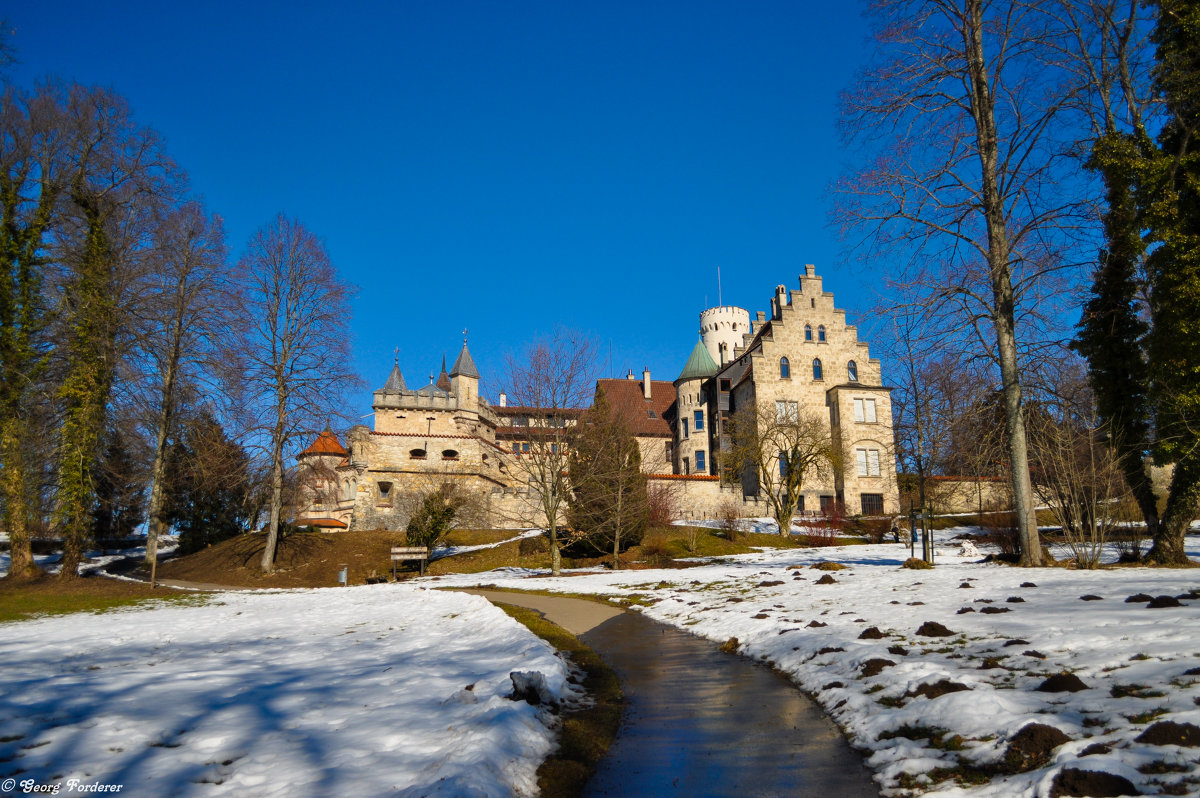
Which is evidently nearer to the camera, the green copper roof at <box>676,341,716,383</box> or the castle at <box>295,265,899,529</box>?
the castle at <box>295,265,899,529</box>

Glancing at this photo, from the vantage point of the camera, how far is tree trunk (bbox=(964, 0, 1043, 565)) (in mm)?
13562

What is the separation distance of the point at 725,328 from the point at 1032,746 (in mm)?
89417

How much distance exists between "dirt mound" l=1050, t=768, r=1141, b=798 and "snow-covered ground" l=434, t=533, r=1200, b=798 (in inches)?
2.0

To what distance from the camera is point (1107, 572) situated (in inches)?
444

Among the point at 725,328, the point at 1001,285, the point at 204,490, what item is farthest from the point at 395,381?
the point at 725,328

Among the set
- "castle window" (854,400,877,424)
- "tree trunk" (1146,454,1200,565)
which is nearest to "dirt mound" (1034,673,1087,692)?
"tree trunk" (1146,454,1200,565)

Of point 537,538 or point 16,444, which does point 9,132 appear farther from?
point 537,538

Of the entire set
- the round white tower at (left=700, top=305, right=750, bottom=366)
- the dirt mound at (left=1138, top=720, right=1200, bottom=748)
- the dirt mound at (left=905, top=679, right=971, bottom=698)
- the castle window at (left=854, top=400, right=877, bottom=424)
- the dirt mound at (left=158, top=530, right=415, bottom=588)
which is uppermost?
the round white tower at (left=700, top=305, right=750, bottom=366)

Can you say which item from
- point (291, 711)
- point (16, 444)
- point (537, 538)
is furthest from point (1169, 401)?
point (16, 444)

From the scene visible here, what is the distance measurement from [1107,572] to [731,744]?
963cm

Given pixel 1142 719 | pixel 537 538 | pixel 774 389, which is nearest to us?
pixel 1142 719

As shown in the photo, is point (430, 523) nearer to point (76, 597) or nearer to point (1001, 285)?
point (76, 597)

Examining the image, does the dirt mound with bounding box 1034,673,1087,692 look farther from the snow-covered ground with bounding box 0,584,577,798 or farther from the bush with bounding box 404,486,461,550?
the bush with bounding box 404,486,461,550

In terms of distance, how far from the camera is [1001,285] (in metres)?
14.2
